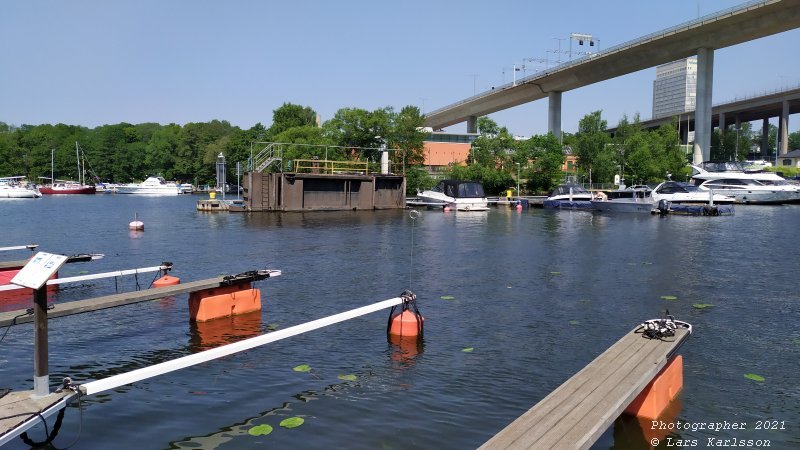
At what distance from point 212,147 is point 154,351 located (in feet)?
412

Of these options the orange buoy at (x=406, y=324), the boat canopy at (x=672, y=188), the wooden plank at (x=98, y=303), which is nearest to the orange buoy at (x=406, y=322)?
the orange buoy at (x=406, y=324)

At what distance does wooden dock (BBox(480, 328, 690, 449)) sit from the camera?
18.0 ft

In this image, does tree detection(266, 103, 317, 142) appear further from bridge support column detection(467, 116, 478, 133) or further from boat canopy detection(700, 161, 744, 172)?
boat canopy detection(700, 161, 744, 172)

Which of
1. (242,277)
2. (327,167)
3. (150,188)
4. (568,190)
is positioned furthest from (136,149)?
(242,277)

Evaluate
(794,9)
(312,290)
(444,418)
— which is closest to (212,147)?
(794,9)

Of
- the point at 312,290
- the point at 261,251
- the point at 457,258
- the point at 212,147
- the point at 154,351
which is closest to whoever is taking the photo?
the point at 154,351

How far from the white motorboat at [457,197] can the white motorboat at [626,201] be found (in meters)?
10.0

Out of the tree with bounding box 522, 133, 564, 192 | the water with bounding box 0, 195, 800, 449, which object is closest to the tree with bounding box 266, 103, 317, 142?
the tree with bounding box 522, 133, 564, 192

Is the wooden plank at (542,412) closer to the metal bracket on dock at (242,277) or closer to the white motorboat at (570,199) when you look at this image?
the metal bracket on dock at (242,277)

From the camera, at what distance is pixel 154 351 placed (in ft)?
34.5

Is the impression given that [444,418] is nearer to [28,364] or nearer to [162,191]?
[28,364]

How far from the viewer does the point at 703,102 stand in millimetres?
76125

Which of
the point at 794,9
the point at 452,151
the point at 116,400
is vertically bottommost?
the point at 116,400

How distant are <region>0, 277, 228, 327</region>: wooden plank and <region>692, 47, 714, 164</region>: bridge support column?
74094mm
